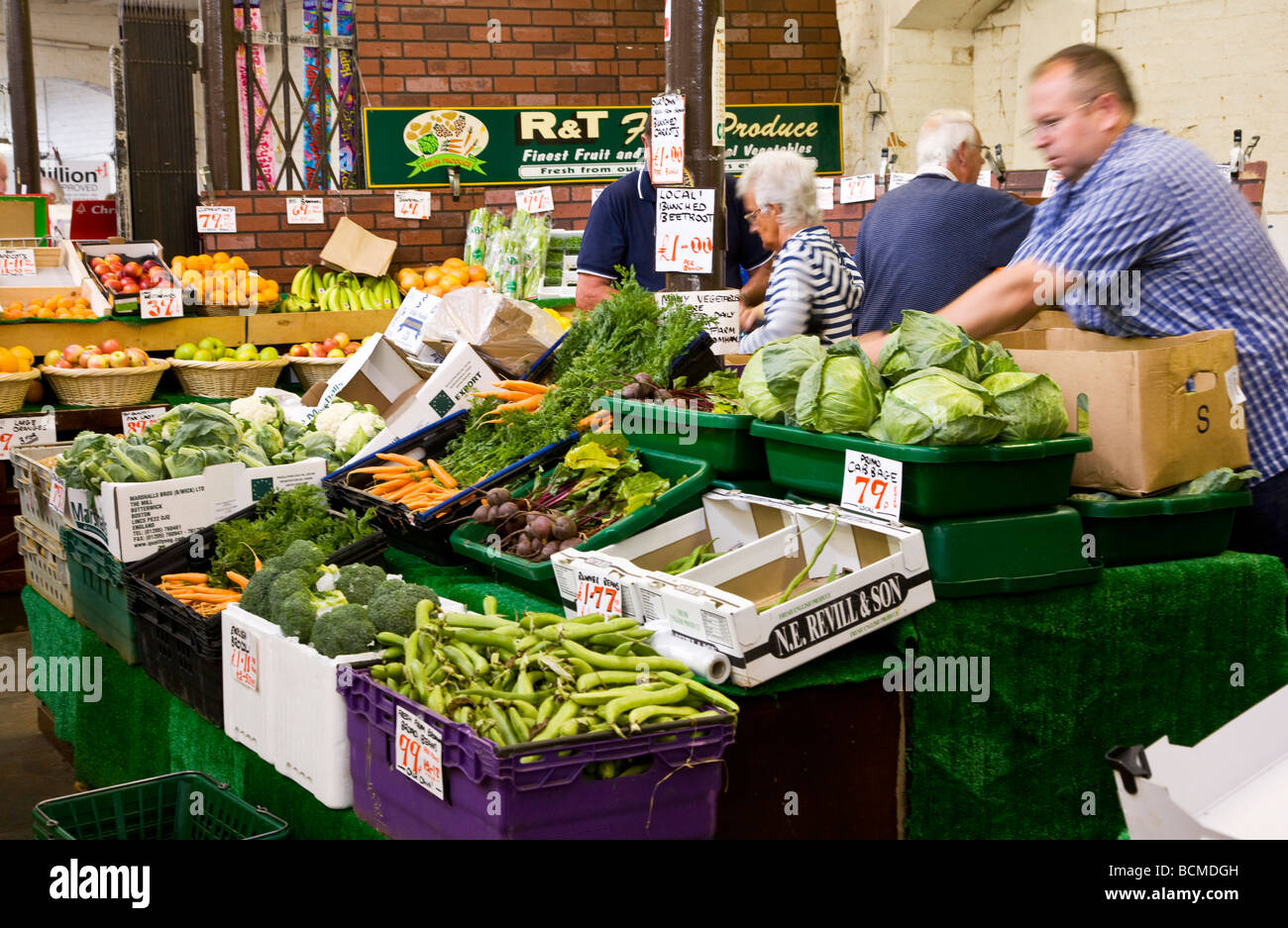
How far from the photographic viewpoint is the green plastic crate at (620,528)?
290cm

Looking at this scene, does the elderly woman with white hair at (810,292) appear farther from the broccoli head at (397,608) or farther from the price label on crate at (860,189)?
the price label on crate at (860,189)

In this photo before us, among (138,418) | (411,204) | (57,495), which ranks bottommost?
(57,495)

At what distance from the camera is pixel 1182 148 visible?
291 centimetres

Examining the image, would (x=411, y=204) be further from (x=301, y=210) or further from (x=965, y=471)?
(x=965, y=471)

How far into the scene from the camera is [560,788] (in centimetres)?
200

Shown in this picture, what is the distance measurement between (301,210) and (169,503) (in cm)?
437

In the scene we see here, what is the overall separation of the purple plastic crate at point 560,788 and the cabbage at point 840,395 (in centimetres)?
81

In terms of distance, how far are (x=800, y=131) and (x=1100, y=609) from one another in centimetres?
763

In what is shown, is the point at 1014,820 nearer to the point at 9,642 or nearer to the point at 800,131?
the point at 9,642

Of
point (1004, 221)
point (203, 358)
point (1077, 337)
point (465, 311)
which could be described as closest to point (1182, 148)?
point (1077, 337)

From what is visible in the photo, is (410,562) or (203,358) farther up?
(203,358)

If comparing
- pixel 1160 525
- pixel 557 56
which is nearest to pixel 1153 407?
pixel 1160 525

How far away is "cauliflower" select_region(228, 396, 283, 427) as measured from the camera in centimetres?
467

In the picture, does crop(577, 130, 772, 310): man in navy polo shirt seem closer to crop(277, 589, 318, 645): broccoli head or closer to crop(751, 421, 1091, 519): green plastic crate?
crop(751, 421, 1091, 519): green plastic crate
